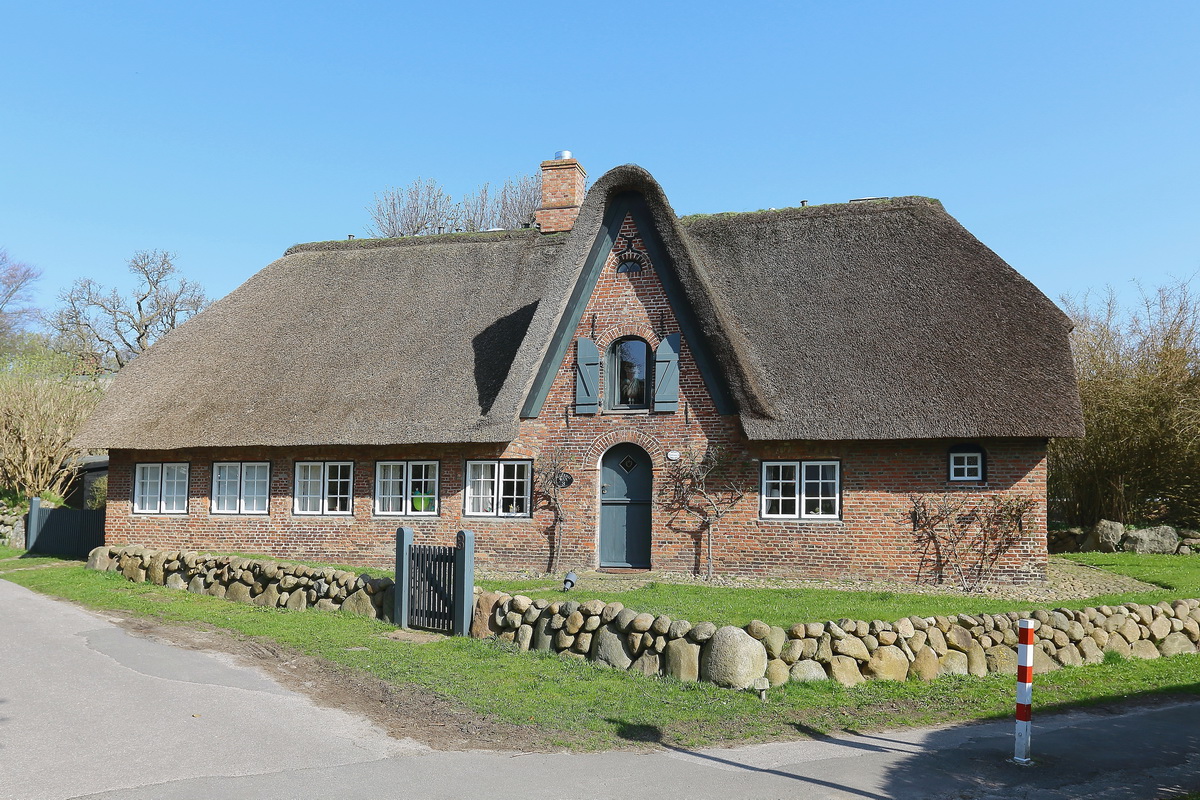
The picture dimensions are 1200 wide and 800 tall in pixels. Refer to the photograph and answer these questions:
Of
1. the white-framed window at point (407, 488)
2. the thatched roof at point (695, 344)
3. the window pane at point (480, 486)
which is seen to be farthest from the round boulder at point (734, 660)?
the white-framed window at point (407, 488)

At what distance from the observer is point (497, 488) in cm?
1767

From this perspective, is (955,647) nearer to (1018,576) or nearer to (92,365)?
(1018,576)

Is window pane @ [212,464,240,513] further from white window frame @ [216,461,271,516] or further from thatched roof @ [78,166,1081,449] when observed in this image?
thatched roof @ [78,166,1081,449]

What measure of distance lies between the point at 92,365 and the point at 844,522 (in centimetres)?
3103

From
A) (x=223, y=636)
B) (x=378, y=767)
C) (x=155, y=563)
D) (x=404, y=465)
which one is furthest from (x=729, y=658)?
(x=155, y=563)

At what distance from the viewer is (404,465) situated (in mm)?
18266

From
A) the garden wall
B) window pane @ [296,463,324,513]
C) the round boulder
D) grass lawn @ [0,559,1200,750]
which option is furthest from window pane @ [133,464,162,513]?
the round boulder

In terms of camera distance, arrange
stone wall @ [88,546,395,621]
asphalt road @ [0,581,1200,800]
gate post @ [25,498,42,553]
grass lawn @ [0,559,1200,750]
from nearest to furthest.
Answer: asphalt road @ [0,581,1200,800] < grass lawn @ [0,559,1200,750] < stone wall @ [88,546,395,621] < gate post @ [25,498,42,553]

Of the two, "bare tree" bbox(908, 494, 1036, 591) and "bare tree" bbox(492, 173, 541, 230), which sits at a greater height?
"bare tree" bbox(492, 173, 541, 230)

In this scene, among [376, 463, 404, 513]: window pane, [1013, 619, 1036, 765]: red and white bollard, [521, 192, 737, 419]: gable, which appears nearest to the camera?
[1013, 619, 1036, 765]: red and white bollard

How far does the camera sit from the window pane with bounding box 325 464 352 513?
61.4 ft

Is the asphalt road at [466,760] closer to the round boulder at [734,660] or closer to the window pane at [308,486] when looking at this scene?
the round boulder at [734,660]

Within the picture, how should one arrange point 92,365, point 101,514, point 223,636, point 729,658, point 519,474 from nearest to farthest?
point 729,658 → point 223,636 → point 519,474 → point 101,514 → point 92,365

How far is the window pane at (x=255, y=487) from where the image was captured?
19.2 meters
